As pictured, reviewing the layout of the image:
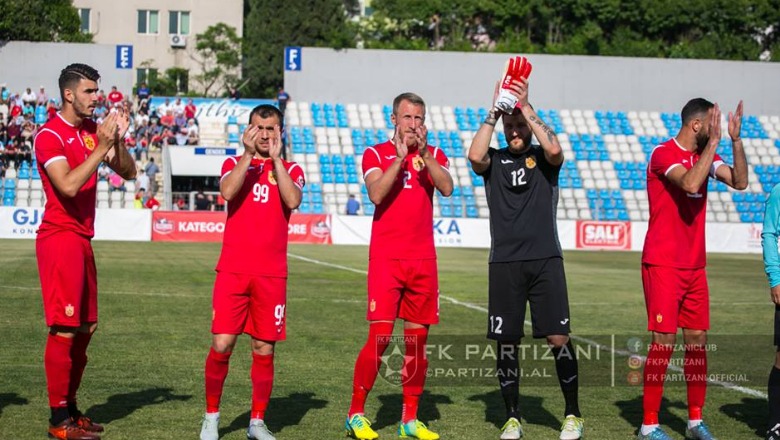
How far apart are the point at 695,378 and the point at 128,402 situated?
14.8 ft

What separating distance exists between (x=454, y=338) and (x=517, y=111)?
606cm

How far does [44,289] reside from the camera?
7.83 metres

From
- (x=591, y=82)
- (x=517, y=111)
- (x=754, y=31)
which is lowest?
(x=517, y=111)

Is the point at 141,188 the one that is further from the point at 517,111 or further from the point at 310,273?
the point at 517,111

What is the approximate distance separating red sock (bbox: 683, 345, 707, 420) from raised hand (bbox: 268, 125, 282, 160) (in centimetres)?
347

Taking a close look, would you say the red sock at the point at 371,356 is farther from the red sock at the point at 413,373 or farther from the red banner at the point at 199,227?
the red banner at the point at 199,227

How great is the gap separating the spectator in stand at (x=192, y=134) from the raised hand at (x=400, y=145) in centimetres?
3683

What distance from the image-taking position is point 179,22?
74.6 metres

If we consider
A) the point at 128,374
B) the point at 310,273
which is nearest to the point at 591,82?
the point at 310,273

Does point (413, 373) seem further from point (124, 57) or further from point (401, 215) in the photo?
point (124, 57)

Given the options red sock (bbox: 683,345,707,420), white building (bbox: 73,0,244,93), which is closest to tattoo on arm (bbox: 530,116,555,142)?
red sock (bbox: 683,345,707,420)

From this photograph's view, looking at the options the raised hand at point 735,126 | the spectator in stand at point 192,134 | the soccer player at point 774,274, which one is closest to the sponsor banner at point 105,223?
the spectator in stand at point 192,134

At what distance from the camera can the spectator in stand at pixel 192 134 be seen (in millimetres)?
44259

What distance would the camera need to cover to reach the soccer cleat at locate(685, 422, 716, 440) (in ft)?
27.2
